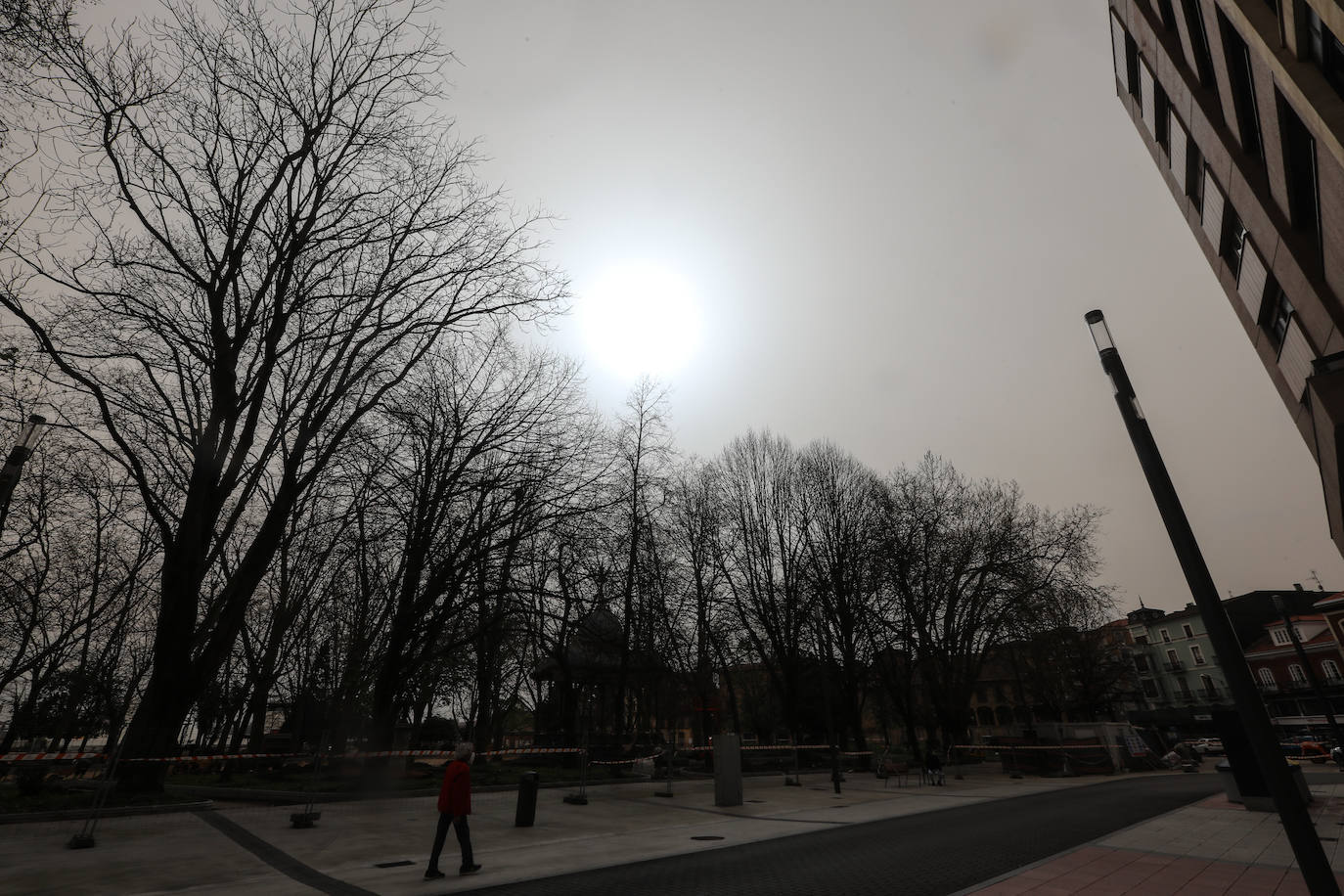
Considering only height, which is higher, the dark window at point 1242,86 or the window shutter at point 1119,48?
the window shutter at point 1119,48

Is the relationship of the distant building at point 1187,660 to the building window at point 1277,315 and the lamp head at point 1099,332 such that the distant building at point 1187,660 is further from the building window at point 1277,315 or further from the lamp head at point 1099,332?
the lamp head at point 1099,332

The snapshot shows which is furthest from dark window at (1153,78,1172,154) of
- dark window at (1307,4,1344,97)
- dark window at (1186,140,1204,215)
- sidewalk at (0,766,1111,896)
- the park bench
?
the park bench

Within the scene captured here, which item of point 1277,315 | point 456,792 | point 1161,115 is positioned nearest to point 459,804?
point 456,792

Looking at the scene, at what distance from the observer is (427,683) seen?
2189 centimetres

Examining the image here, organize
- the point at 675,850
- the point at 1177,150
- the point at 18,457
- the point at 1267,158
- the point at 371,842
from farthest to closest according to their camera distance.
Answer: the point at 1177,150
the point at 1267,158
the point at 371,842
the point at 675,850
the point at 18,457

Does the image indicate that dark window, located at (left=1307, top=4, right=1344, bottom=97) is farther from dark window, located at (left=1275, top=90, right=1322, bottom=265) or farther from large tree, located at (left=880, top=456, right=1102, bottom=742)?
large tree, located at (left=880, top=456, right=1102, bottom=742)

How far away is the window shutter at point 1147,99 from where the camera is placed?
18547 mm

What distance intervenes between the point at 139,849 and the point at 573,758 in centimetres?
2026

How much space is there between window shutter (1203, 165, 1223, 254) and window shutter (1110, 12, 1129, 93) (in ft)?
20.7

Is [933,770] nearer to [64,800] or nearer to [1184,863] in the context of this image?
[1184,863]

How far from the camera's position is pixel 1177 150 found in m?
18.0

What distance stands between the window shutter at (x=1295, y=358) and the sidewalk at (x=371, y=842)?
1379 centimetres

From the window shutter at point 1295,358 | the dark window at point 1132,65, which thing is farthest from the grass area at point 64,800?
the dark window at point 1132,65

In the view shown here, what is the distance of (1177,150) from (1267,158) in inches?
278
